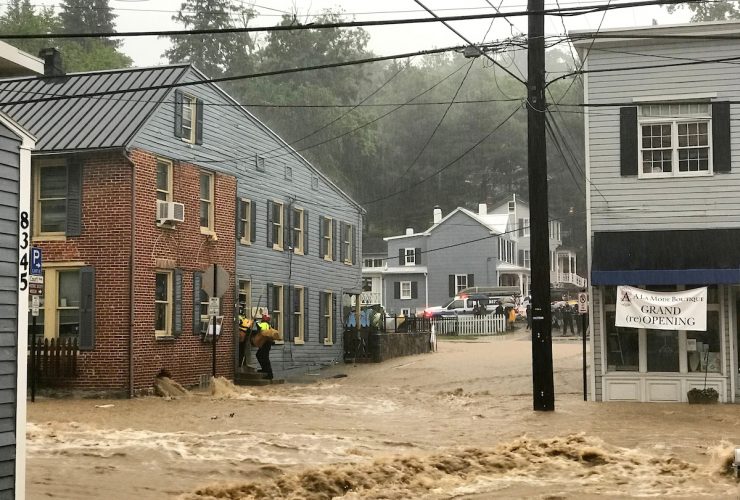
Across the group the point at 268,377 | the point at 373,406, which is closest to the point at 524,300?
the point at 268,377

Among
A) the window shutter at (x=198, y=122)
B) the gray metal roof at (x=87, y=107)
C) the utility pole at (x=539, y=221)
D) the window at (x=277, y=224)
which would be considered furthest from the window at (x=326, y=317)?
the utility pole at (x=539, y=221)

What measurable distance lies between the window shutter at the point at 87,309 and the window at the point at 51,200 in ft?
4.77

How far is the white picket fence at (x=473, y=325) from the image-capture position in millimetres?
59781

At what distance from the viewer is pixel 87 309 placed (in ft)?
86.9

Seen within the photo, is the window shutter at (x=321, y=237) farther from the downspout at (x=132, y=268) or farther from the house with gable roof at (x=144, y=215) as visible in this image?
the downspout at (x=132, y=268)

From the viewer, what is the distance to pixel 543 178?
22.0 m

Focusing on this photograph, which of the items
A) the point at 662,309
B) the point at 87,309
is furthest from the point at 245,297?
the point at 662,309

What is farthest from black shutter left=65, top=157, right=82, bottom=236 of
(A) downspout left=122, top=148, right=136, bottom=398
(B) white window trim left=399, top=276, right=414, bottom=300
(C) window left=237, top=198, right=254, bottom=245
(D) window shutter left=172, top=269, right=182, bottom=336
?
(B) white window trim left=399, top=276, right=414, bottom=300

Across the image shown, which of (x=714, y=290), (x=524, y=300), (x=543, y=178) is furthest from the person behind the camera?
(x=524, y=300)

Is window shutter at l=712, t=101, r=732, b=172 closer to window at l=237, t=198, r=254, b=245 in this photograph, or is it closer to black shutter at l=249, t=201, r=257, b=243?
window at l=237, t=198, r=254, b=245

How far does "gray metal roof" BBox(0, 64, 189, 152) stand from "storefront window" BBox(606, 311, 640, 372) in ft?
41.9

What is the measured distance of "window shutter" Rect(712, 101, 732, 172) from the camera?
943 inches

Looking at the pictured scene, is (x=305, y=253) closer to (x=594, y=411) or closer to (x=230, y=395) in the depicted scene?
(x=230, y=395)

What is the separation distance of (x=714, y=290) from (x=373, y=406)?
8.41 meters
